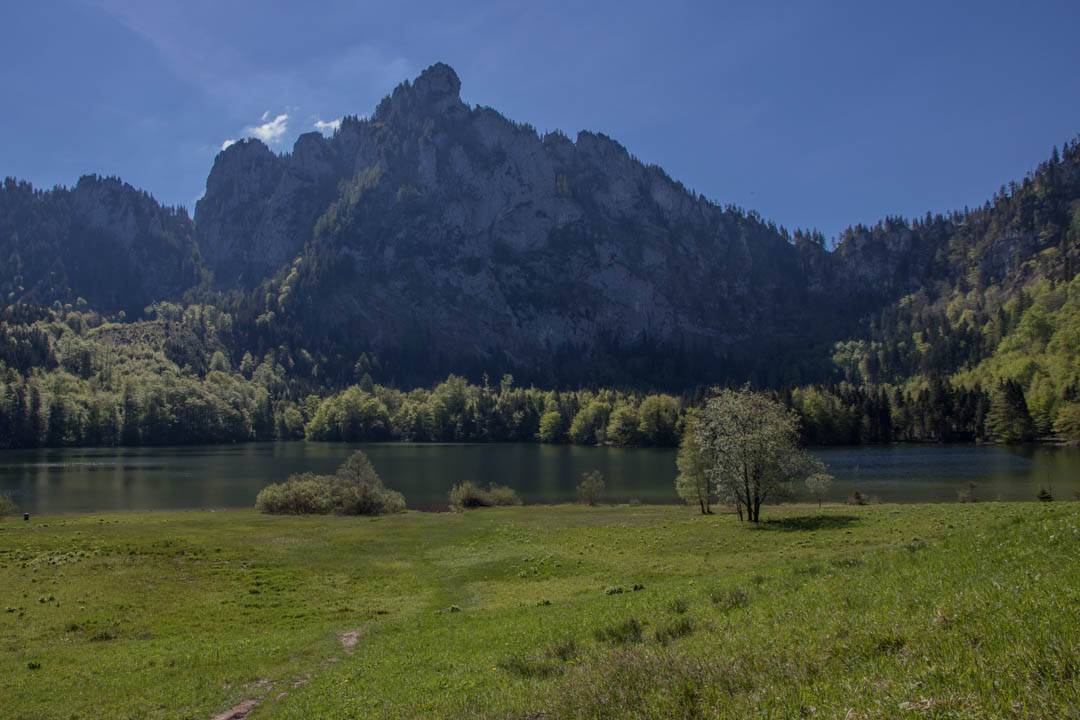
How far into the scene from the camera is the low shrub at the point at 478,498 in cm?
8669

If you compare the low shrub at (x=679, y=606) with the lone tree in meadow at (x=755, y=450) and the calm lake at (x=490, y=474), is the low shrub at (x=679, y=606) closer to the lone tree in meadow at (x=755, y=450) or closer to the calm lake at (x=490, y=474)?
the lone tree in meadow at (x=755, y=450)

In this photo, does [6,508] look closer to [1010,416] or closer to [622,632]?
[622,632]

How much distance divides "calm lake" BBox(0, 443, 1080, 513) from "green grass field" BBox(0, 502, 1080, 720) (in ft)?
139

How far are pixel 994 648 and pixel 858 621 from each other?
155 inches

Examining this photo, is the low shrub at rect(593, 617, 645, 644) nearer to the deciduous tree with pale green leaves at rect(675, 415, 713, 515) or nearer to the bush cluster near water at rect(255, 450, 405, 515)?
the deciduous tree with pale green leaves at rect(675, 415, 713, 515)

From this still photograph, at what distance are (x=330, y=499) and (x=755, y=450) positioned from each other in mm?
52937

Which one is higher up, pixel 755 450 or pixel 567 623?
pixel 755 450

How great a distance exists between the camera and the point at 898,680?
29.5 ft

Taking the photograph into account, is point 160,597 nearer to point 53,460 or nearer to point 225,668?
point 225,668

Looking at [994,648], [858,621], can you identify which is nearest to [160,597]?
[858,621]

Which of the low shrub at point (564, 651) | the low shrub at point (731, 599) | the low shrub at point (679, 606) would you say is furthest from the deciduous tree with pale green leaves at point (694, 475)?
the low shrub at point (564, 651)

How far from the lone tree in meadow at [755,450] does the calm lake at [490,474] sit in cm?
3746

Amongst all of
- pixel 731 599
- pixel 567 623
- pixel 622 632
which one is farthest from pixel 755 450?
pixel 622 632

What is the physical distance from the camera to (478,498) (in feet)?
288
